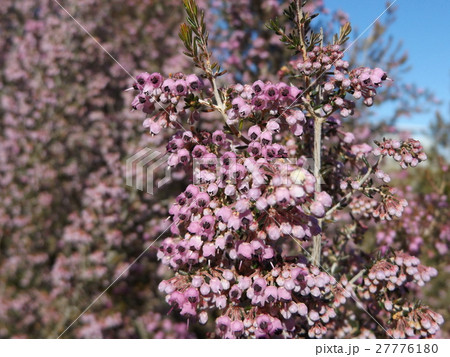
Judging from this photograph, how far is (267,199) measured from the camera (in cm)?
153

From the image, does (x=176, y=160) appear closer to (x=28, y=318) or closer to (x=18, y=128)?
(x=28, y=318)

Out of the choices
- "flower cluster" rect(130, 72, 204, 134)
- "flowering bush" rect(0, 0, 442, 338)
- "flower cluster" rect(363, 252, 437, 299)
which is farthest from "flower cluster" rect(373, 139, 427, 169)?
"flowering bush" rect(0, 0, 442, 338)

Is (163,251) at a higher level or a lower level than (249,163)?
lower

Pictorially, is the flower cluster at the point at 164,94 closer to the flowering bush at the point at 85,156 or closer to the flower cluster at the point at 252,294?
the flower cluster at the point at 252,294

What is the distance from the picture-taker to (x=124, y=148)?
6.16 m

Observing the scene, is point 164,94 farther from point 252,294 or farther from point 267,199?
point 252,294

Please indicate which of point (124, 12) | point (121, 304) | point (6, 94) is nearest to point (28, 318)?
point (121, 304)

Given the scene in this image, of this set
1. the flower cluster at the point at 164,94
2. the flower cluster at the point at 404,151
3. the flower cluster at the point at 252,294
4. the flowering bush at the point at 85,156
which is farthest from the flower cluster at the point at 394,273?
the flowering bush at the point at 85,156

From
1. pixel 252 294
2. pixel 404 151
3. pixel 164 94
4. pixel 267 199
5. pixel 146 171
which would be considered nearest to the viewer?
A: pixel 267 199

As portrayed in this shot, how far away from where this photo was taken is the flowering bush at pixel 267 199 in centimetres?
165

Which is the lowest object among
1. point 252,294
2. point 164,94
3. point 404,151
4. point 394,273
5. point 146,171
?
point 252,294

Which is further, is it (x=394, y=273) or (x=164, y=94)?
(x=394, y=273)

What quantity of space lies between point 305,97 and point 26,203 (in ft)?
20.3

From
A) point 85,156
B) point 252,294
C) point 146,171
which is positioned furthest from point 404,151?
point 85,156
